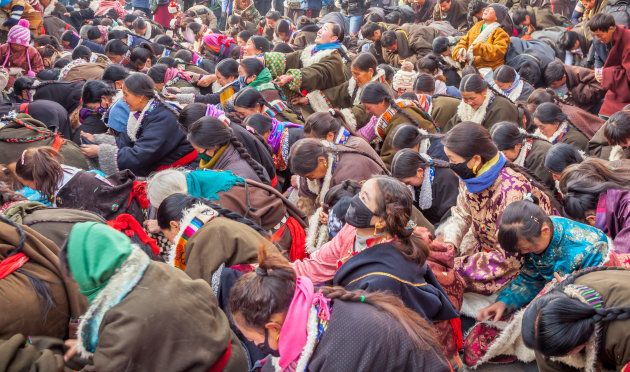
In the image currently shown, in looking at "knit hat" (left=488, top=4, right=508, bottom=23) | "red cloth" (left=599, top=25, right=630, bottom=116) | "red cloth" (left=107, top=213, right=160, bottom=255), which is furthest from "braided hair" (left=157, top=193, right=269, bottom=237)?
"knit hat" (left=488, top=4, right=508, bottom=23)

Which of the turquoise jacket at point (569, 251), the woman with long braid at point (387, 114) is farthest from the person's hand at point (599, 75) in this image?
the turquoise jacket at point (569, 251)

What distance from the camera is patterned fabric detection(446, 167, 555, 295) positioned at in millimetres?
3086

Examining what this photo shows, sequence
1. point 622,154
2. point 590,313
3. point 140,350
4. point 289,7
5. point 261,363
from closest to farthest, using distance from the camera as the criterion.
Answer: point 140,350, point 590,313, point 261,363, point 622,154, point 289,7

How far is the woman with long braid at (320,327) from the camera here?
6.08 feet

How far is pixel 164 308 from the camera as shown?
192 centimetres

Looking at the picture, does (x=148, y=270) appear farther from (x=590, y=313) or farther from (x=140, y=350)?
(x=590, y=313)

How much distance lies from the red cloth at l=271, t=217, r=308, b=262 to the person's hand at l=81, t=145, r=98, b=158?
6.03 feet

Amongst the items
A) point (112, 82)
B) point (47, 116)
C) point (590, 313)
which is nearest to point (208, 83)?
point (112, 82)

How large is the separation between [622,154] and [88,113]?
4.30 metres

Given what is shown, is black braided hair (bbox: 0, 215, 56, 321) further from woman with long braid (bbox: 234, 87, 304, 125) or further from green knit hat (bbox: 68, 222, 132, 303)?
woman with long braid (bbox: 234, 87, 304, 125)

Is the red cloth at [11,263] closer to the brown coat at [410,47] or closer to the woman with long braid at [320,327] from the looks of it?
the woman with long braid at [320,327]

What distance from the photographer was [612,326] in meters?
2.09

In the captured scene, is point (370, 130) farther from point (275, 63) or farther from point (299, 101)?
point (275, 63)

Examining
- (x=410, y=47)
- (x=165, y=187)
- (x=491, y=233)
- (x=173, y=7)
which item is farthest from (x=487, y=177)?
(x=173, y=7)
